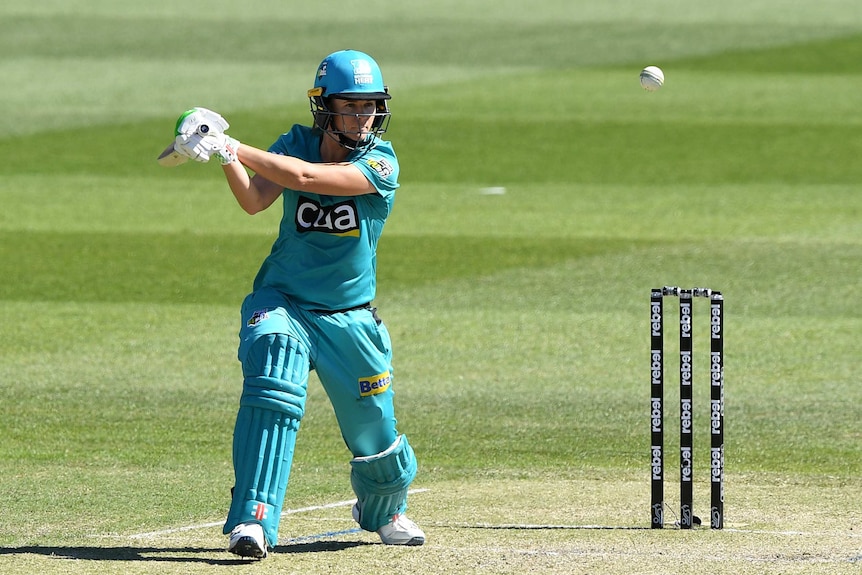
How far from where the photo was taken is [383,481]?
21.1 feet

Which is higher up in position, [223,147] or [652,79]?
[652,79]

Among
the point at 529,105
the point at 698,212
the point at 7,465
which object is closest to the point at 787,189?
the point at 698,212

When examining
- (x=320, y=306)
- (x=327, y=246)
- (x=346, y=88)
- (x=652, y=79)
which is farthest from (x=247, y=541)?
(x=652, y=79)

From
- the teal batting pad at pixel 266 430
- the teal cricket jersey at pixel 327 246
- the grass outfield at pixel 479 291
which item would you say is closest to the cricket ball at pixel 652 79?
the grass outfield at pixel 479 291

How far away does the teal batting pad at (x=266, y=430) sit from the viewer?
5992 mm

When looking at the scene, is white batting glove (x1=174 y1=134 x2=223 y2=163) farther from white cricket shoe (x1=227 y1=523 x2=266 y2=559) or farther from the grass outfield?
the grass outfield

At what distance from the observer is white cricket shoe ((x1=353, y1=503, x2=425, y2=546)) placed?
6414 millimetres

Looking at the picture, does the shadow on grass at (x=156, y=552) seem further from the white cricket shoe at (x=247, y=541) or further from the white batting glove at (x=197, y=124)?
the white batting glove at (x=197, y=124)

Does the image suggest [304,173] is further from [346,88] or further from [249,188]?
[346,88]

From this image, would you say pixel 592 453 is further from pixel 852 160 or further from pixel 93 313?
pixel 852 160

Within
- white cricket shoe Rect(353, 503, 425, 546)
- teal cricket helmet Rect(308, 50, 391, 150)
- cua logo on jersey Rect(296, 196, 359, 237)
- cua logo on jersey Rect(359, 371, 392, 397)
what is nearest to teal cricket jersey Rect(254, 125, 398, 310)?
cua logo on jersey Rect(296, 196, 359, 237)

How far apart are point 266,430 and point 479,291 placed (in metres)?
7.38

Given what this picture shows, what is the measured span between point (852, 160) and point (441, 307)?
367 inches

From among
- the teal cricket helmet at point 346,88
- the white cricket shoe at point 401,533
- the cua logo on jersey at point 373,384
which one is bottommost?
the white cricket shoe at point 401,533
